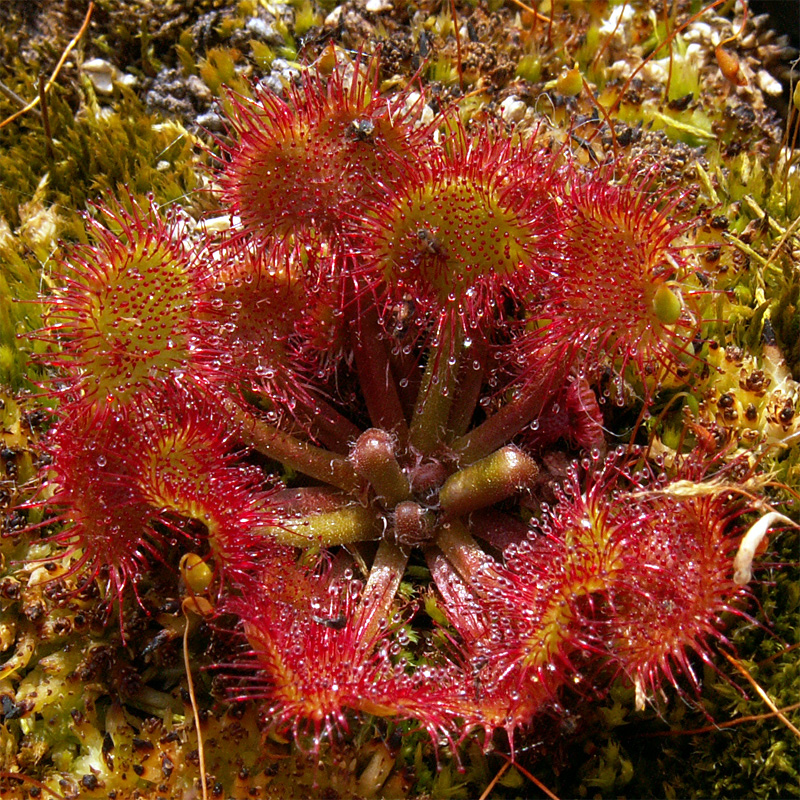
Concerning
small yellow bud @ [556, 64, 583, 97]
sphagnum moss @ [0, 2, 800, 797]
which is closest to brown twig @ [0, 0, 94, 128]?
sphagnum moss @ [0, 2, 800, 797]

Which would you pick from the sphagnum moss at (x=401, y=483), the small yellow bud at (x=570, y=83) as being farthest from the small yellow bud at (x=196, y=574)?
the small yellow bud at (x=570, y=83)

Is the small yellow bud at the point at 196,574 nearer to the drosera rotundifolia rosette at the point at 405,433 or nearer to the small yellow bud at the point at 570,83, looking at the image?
the drosera rotundifolia rosette at the point at 405,433

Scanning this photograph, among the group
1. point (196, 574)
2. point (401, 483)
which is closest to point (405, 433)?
point (401, 483)

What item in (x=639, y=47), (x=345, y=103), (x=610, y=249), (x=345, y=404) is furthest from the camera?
(x=639, y=47)

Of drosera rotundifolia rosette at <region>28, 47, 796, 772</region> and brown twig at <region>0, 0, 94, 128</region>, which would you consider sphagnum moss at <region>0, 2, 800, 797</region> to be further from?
brown twig at <region>0, 0, 94, 128</region>

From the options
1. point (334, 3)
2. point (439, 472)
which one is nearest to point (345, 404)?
point (439, 472)

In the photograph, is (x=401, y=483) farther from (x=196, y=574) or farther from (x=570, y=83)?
(x=570, y=83)

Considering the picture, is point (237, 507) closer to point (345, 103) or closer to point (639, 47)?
point (345, 103)
